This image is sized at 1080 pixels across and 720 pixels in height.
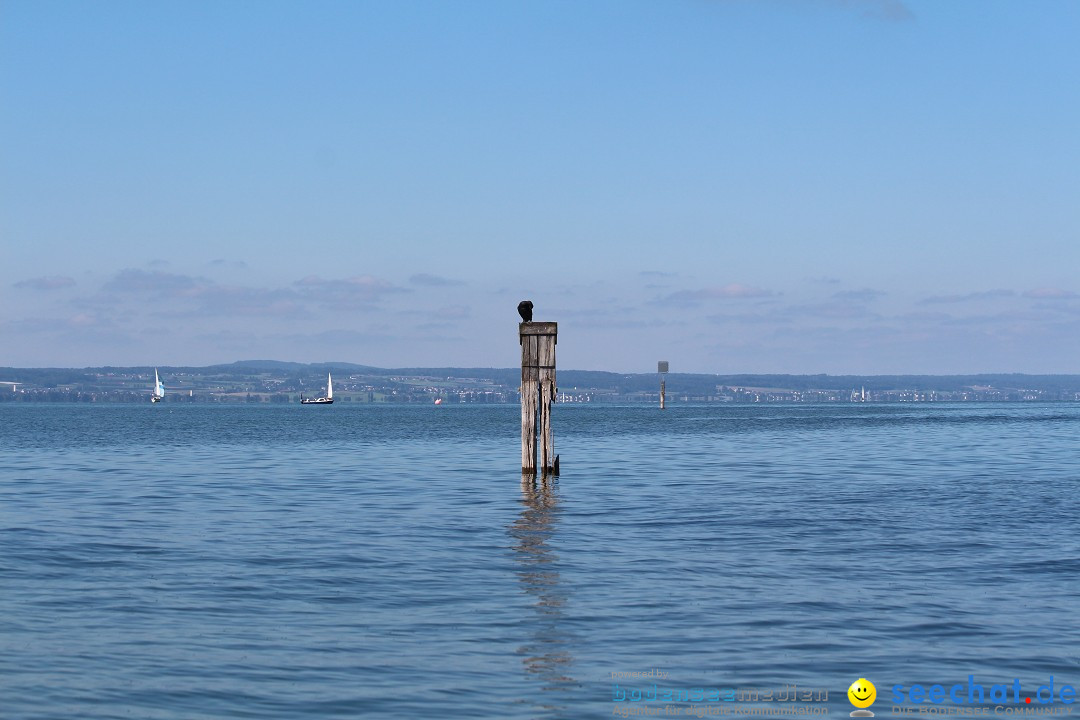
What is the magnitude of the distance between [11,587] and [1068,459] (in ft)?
136

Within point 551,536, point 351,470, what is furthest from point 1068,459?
point 551,536

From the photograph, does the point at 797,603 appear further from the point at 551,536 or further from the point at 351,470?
the point at 351,470

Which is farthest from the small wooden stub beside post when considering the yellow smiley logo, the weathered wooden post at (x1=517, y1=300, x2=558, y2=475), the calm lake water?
the yellow smiley logo

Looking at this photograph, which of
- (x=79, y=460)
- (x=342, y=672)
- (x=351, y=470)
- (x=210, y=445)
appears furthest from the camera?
(x=210, y=445)

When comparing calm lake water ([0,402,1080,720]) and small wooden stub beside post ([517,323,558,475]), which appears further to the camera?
small wooden stub beside post ([517,323,558,475])

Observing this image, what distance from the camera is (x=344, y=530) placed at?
23.7 m

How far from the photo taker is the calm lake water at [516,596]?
11625 millimetres

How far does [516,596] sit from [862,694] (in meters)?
6.04

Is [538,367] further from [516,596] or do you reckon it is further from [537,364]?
[516,596]

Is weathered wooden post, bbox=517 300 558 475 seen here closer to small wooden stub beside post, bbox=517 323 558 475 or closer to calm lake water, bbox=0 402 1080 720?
small wooden stub beside post, bbox=517 323 558 475

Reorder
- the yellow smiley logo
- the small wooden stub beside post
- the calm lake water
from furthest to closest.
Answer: the small wooden stub beside post, the calm lake water, the yellow smiley logo

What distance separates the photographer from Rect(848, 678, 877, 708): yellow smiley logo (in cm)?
1094

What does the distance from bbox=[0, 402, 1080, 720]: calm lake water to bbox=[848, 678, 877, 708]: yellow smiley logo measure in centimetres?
10

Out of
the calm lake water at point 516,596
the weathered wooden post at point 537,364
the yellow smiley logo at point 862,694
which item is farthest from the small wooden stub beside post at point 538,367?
the yellow smiley logo at point 862,694
